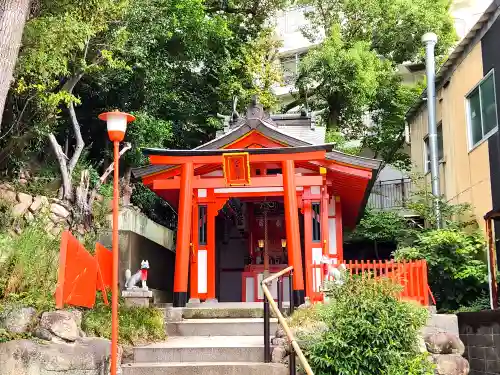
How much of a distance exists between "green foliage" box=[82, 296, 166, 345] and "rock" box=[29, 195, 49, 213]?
4.78m

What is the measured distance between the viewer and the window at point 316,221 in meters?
13.3

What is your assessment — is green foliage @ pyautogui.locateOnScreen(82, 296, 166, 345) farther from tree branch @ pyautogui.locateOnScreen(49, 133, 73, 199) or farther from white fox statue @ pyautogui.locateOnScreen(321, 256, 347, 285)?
tree branch @ pyautogui.locateOnScreen(49, 133, 73, 199)

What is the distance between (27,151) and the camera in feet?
52.0

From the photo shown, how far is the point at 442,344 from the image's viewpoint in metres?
8.52

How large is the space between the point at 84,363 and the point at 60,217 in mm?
7241

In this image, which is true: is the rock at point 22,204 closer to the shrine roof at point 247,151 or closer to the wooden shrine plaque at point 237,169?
the shrine roof at point 247,151

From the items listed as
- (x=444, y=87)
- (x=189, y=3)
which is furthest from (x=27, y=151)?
(x=444, y=87)

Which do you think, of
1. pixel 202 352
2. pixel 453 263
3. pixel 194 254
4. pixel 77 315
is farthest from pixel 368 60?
pixel 77 315

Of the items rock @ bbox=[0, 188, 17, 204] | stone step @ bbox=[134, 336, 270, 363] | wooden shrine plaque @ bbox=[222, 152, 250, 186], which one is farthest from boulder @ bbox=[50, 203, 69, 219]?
stone step @ bbox=[134, 336, 270, 363]

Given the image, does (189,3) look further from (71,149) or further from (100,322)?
(100,322)

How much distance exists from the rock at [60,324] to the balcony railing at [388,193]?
17169mm

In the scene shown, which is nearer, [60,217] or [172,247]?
[60,217]

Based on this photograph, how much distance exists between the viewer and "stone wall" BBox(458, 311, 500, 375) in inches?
384

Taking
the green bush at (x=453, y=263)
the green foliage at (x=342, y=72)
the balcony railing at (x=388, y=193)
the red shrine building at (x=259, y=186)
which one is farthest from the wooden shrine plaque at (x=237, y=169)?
the balcony railing at (x=388, y=193)
